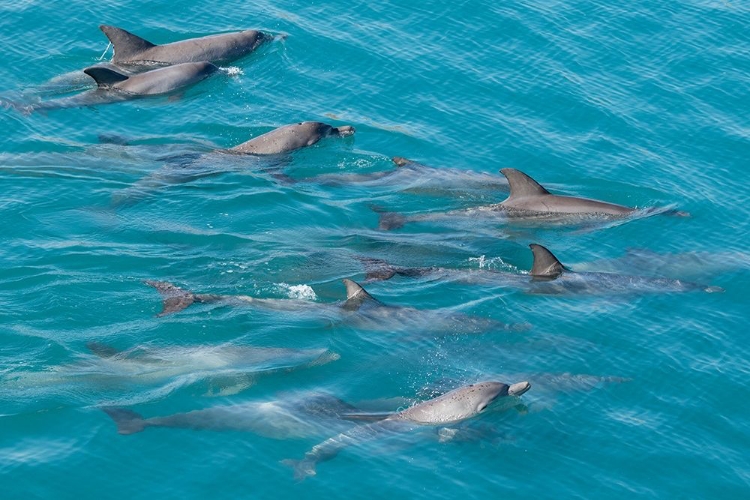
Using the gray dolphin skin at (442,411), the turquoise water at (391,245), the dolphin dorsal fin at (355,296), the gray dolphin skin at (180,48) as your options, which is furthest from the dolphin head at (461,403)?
the gray dolphin skin at (180,48)

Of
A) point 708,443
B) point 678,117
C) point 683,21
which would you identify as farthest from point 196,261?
point 683,21

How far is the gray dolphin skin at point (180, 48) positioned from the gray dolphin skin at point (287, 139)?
5.12 m

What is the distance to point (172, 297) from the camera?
22281mm

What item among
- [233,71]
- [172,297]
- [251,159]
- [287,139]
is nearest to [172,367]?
[172,297]

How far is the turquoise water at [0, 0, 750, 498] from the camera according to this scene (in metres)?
19.1

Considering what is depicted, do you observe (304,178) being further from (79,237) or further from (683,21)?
(683,21)

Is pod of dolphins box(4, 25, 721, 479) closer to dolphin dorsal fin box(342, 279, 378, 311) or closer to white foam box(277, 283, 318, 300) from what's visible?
dolphin dorsal fin box(342, 279, 378, 311)

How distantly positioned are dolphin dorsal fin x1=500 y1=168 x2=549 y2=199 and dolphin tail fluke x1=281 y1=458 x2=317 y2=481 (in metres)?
10.8

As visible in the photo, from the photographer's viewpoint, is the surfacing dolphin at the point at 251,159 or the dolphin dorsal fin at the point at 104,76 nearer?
the surfacing dolphin at the point at 251,159

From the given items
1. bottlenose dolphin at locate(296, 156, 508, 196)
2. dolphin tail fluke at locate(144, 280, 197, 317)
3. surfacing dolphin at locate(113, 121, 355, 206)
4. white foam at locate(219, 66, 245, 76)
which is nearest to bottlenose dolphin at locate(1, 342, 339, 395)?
dolphin tail fluke at locate(144, 280, 197, 317)

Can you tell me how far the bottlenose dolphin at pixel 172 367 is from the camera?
787 inches

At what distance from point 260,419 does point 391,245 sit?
7.33m

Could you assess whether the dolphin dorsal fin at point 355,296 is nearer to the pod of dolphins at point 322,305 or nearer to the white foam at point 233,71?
the pod of dolphins at point 322,305

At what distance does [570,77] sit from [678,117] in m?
3.69
